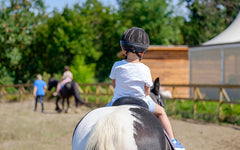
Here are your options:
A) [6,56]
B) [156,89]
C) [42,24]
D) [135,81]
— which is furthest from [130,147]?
[42,24]

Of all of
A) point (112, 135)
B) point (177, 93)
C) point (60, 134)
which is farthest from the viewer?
point (177, 93)

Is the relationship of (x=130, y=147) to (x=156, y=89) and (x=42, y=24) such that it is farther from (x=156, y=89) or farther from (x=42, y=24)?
(x=42, y=24)

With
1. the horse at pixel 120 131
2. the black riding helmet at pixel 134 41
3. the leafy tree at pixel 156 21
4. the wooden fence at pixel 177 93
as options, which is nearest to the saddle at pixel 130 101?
the horse at pixel 120 131

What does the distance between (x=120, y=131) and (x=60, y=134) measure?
6834 mm

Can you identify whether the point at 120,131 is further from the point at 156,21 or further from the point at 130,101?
the point at 156,21

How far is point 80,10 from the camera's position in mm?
34531

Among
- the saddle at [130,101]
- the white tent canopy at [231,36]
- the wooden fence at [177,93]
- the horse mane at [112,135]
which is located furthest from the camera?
the white tent canopy at [231,36]

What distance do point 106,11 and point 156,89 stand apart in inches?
1231

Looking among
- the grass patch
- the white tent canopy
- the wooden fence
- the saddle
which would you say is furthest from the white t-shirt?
the white tent canopy

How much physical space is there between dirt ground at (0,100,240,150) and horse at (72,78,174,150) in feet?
15.9

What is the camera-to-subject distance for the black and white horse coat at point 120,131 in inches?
103

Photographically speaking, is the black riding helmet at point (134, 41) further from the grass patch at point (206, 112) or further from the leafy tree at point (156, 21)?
the leafy tree at point (156, 21)

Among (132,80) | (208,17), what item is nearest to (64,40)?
(208,17)

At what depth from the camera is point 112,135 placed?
2.63 metres
